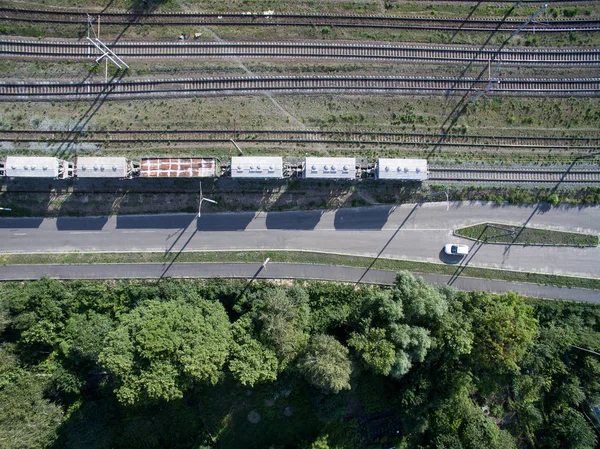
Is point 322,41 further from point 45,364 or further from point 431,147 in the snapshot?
point 45,364

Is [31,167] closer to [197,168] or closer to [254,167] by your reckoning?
[197,168]

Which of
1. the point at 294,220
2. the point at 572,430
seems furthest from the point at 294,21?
the point at 572,430

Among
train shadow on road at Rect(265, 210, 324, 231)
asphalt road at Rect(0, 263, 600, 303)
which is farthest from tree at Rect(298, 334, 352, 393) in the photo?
train shadow on road at Rect(265, 210, 324, 231)

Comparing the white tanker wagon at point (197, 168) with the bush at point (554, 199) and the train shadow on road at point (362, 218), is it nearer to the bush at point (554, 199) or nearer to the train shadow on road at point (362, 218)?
the train shadow on road at point (362, 218)

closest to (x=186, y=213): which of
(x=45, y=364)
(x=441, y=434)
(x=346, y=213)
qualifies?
(x=346, y=213)

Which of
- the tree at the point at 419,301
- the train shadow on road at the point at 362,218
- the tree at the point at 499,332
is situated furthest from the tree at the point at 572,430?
the train shadow on road at the point at 362,218

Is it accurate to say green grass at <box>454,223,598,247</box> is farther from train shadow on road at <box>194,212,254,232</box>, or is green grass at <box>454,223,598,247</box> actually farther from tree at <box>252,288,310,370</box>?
train shadow on road at <box>194,212,254,232</box>
